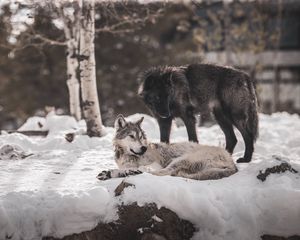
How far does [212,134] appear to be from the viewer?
8828mm

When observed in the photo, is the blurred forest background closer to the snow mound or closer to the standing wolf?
the standing wolf

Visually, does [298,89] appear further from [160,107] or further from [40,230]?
[40,230]

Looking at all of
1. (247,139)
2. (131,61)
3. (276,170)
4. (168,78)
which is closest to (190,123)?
(168,78)

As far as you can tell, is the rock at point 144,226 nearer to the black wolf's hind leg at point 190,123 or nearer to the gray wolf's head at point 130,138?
the gray wolf's head at point 130,138

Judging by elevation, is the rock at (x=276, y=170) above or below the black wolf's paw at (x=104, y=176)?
above

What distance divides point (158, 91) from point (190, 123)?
0.71 meters

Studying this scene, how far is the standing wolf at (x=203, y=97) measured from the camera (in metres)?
6.11

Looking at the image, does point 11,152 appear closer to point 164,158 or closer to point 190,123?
point 164,158

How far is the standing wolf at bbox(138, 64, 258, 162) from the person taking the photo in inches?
241

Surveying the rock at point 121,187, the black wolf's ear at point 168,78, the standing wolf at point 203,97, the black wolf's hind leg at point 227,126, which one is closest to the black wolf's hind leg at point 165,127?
the standing wolf at point 203,97

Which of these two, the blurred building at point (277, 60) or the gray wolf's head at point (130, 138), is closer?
the gray wolf's head at point (130, 138)

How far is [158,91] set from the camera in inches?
247

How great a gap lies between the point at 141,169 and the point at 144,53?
14.8 metres

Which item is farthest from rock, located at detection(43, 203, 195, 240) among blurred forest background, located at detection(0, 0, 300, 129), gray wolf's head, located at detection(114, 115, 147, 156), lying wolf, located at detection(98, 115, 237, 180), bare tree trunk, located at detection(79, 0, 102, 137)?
blurred forest background, located at detection(0, 0, 300, 129)
